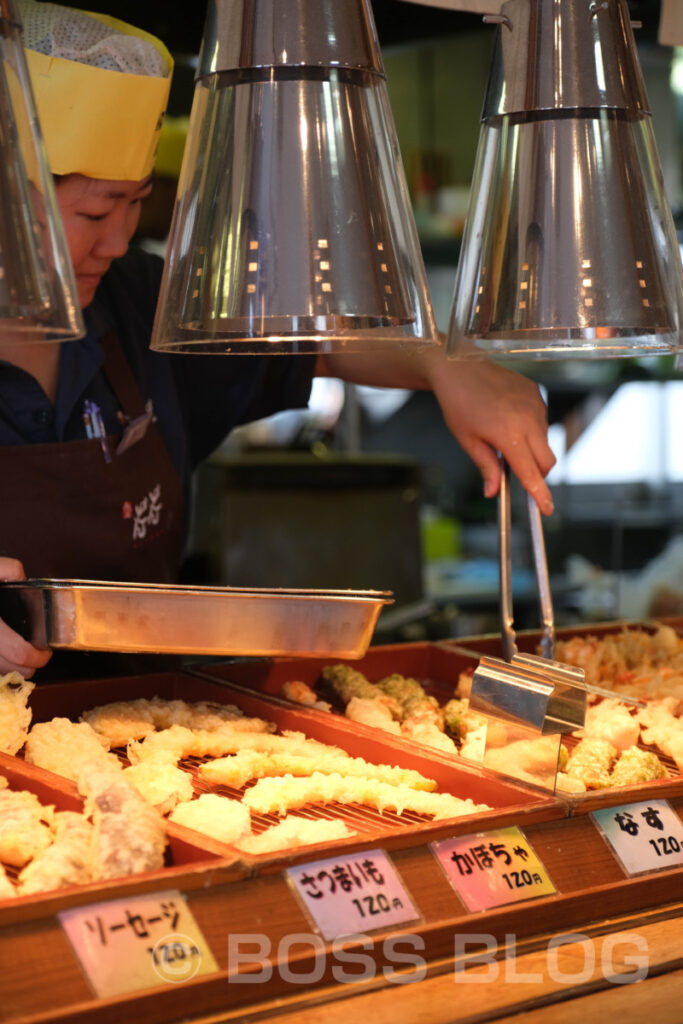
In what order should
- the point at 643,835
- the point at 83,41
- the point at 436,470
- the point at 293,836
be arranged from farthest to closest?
the point at 436,470
the point at 83,41
the point at 643,835
the point at 293,836

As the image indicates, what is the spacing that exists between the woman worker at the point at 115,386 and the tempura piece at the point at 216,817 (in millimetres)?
435

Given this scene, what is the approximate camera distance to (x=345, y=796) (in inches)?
62.1

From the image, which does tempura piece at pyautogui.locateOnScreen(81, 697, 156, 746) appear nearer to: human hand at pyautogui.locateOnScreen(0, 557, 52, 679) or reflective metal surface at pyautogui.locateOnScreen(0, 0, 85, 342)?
human hand at pyautogui.locateOnScreen(0, 557, 52, 679)

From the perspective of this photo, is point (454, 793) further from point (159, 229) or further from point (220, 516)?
point (220, 516)

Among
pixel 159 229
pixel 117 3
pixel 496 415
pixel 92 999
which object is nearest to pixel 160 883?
pixel 92 999

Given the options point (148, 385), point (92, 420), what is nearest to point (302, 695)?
point (92, 420)

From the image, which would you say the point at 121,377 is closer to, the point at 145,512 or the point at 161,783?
the point at 145,512

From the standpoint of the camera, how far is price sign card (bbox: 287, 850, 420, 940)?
1231 millimetres

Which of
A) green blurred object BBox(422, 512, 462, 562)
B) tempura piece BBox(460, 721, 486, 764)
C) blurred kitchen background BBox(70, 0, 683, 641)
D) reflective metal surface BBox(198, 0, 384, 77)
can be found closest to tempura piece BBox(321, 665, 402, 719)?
tempura piece BBox(460, 721, 486, 764)

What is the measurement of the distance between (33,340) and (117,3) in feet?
4.36

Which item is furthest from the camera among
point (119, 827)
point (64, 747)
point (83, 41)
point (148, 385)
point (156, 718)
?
point (148, 385)

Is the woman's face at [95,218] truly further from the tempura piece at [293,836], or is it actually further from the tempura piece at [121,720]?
the tempura piece at [293,836]

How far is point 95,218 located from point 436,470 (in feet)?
16.2

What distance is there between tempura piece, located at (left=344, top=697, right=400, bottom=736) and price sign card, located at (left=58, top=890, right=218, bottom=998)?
71cm
